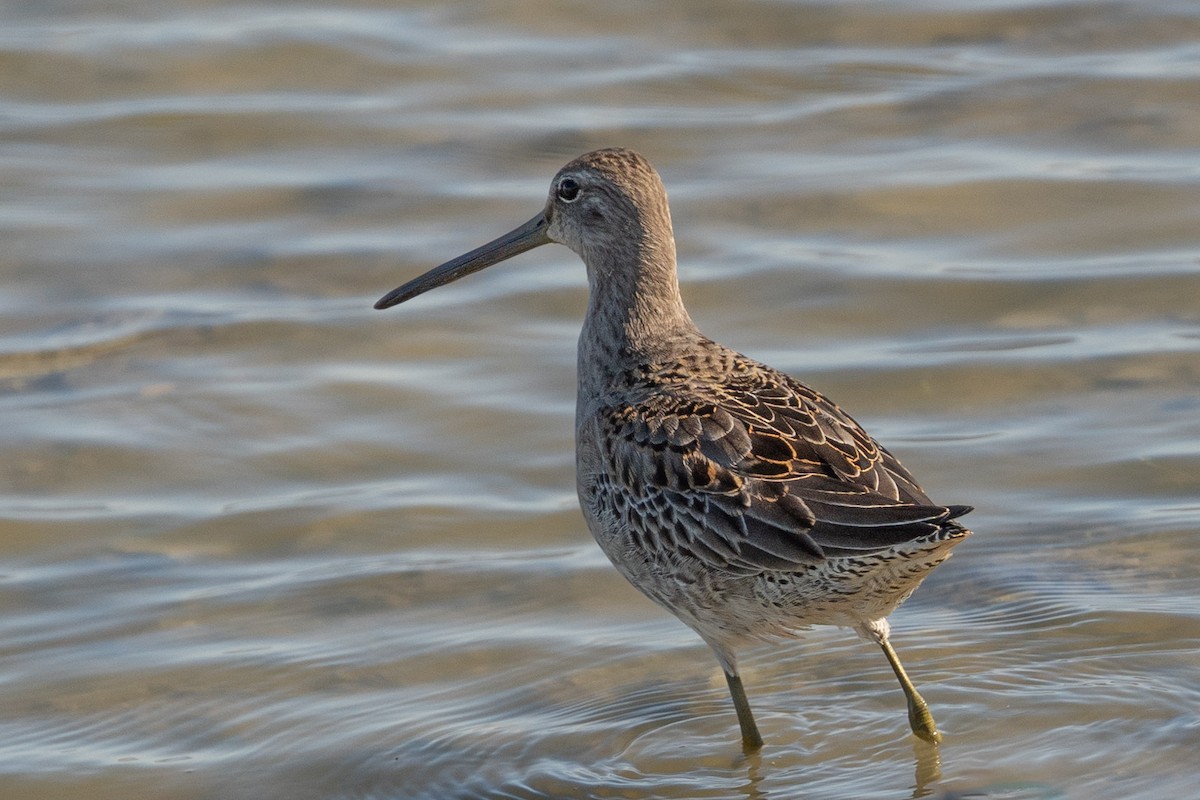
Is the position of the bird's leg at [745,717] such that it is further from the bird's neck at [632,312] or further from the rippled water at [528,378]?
the bird's neck at [632,312]

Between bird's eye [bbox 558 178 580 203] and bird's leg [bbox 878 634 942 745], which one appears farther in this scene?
bird's eye [bbox 558 178 580 203]


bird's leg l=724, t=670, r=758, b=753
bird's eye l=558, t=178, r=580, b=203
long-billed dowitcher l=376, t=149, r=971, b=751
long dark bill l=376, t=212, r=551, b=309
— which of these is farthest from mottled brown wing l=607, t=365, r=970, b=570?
long dark bill l=376, t=212, r=551, b=309

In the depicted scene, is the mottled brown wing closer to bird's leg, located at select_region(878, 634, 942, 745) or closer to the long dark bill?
bird's leg, located at select_region(878, 634, 942, 745)

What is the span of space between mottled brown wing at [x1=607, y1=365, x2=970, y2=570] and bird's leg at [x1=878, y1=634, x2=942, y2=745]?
1.75 feet

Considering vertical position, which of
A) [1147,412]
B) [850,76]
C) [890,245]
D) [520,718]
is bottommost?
[520,718]

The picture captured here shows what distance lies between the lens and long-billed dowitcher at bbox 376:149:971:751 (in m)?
4.75

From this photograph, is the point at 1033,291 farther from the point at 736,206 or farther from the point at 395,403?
the point at 395,403

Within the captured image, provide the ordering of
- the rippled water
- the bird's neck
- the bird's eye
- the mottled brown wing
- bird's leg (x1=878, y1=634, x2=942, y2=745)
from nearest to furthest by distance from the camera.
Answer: the mottled brown wing
bird's leg (x1=878, y1=634, x2=942, y2=745)
the rippled water
the bird's neck
the bird's eye

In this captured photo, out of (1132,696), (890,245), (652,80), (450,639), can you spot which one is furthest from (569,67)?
(1132,696)

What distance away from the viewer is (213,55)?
1057 cm

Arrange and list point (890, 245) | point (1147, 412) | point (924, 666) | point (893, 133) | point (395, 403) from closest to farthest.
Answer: point (924, 666) < point (1147, 412) < point (395, 403) < point (890, 245) < point (893, 133)

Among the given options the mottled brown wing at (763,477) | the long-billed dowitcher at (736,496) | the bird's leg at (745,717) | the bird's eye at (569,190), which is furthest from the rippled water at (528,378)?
the bird's eye at (569,190)

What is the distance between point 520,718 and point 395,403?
7.45ft

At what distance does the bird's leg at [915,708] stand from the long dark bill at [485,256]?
71.9 inches
